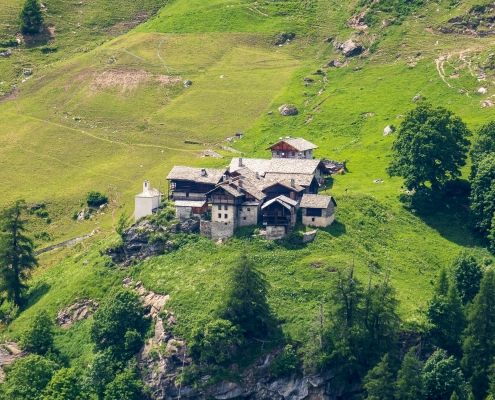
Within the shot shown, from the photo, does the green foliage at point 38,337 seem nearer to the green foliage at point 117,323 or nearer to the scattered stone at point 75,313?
the scattered stone at point 75,313

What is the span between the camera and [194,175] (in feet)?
563

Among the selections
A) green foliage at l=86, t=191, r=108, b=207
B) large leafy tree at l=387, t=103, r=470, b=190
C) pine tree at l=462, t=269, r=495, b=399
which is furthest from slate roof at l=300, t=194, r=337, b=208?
green foliage at l=86, t=191, r=108, b=207

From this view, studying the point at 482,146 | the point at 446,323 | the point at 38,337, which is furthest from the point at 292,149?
the point at 38,337

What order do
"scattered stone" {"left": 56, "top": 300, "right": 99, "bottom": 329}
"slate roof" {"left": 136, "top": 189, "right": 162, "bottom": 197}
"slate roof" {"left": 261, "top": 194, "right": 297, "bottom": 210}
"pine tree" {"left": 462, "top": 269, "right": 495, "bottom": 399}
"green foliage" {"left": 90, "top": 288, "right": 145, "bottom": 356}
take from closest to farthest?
"pine tree" {"left": 462, "top": 269, "right": 495, "bottom": 399}, "green foliage" {"left": 90, "top": 288, "right": 145, "bottom": 356}, "slate roof" {"left": 261, "top": 194, "right": 297, "bottom": 210}, "scattered stone" {"left": 56, "top": 300, "right": 99, "bottom": 329}, "slate roof" {"left": 136, "top": 189, "right": 162, "bottom": 197}

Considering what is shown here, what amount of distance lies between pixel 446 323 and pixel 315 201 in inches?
1118

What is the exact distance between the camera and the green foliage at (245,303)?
143 meters

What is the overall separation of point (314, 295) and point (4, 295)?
52811 mm

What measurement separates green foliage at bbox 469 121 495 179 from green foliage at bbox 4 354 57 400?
73.8m

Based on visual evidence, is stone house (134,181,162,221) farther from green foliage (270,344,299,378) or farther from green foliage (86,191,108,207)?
green foliage (270,344,299,378)

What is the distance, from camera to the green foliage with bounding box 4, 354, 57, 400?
14525 centimetres

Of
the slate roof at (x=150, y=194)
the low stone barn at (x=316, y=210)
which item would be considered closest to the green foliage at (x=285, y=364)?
the low stone barn at (x=316, y=210)

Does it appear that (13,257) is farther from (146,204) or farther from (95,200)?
(95,200)

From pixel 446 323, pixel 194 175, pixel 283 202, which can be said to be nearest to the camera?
pixel 446 323

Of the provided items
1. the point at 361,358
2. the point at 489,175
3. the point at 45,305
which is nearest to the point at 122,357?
the point at 45,305
